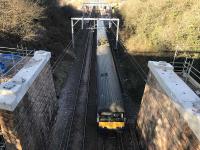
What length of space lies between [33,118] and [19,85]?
262cm

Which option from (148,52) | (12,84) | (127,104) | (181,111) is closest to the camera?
(181,111)

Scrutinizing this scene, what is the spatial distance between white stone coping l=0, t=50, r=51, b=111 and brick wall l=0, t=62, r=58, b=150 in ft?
1.47

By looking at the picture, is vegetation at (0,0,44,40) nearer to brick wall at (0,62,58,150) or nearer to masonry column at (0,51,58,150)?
brick wall at (0,62,58,150)

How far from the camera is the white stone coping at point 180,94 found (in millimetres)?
8922

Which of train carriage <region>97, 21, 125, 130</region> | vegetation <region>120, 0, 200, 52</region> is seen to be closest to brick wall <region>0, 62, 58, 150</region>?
train carriage <region>97, 21, 125, 130</region>

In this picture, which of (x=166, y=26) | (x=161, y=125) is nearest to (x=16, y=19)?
(x=166, y=26)

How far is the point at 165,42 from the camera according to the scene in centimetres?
2323

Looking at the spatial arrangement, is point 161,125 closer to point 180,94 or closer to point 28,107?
point 180,94

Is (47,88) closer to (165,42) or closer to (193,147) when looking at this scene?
(193,147)

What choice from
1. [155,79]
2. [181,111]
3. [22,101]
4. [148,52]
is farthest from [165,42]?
[22,101]

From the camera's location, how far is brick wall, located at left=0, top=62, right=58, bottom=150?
35.1 feet

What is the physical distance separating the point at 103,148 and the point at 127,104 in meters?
5.63

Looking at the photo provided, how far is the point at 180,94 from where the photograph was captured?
10.5 m

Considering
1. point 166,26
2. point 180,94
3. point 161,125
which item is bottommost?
point 161,125
